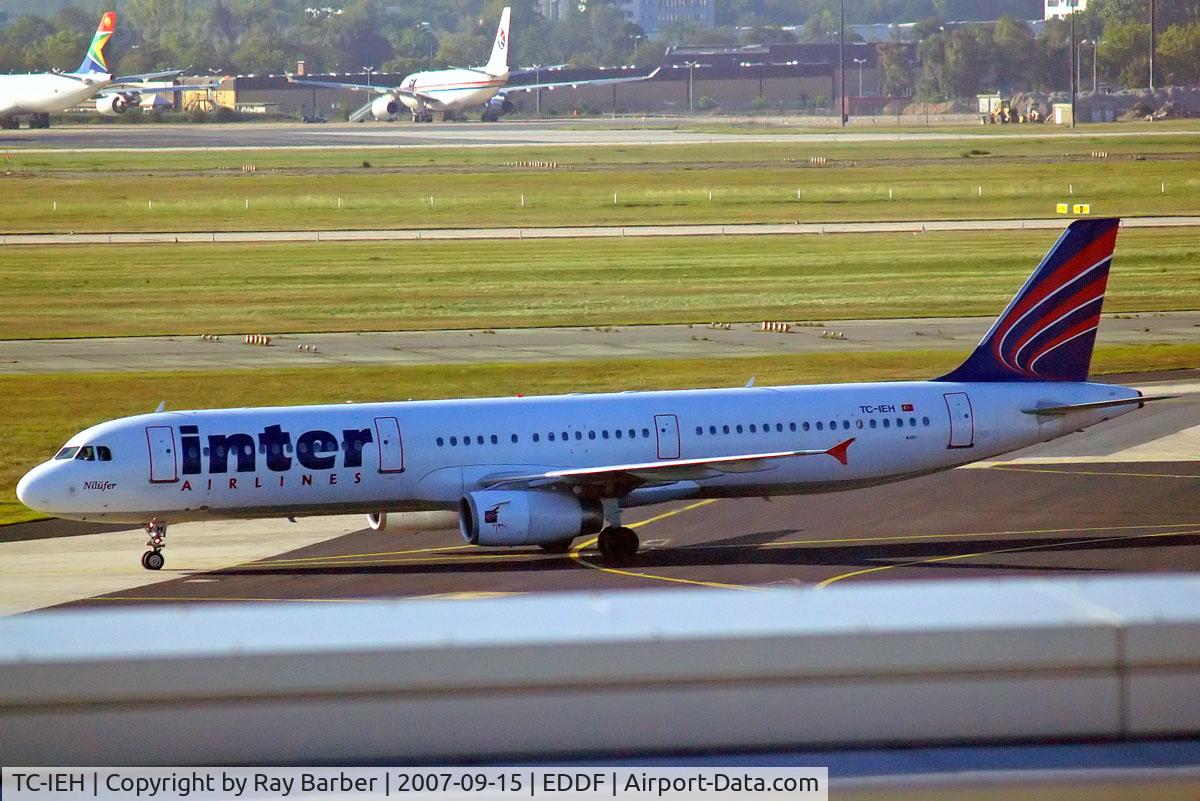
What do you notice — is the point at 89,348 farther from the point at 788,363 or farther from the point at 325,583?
the point at 325,583

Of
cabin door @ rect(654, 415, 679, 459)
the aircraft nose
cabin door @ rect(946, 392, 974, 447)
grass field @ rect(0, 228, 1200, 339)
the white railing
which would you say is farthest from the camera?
grass field @ rect(0, 228, 1200, 339)

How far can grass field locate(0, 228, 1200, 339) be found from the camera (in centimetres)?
8006

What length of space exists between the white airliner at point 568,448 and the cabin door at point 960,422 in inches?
1.3

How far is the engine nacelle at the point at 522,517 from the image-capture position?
→ 1371 inches

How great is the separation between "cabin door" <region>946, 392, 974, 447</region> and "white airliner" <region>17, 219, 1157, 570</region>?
0.03 m

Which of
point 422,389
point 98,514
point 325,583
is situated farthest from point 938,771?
point 422,389

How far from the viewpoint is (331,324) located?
7838 cm

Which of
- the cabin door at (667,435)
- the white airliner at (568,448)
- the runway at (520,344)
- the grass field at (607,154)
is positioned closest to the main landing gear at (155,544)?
the white airliner at (568,448)

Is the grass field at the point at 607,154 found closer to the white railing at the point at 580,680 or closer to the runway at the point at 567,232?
the runway at the point at 567,232

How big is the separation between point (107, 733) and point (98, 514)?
2782 centimetres

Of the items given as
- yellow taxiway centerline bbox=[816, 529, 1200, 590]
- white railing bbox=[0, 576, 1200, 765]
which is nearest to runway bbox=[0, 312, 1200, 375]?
yellow taxiway centerline bbox=[816, 529, 1200, 590]

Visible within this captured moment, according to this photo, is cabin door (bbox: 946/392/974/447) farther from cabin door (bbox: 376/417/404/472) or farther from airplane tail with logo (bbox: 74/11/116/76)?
airplane tail with logo (bbox: 74/11/116/76)

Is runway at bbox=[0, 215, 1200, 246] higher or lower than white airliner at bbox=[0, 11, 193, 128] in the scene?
lower

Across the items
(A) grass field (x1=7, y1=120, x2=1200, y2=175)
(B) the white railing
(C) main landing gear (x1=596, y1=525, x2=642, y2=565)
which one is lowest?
(C) main landing gear (x1=596, y1=525, x2=642, y2=565)
